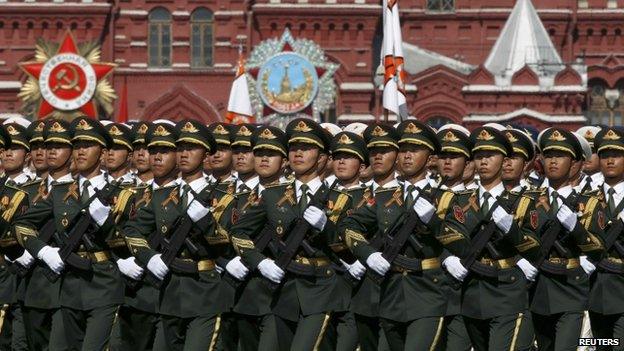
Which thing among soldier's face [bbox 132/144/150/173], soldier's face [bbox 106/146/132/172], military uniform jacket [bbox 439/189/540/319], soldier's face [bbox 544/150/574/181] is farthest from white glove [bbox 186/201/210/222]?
soldier's face [bbox 544/150/574/181]

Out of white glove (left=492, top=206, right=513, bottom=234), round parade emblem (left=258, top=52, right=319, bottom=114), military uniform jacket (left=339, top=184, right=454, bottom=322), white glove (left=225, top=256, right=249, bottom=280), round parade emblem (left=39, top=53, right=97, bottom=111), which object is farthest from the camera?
round parade emblem (left=258, top=52, right=319, bottom=114)

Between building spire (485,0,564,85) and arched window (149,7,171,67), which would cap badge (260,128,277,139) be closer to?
building spire (485,0,564,85)

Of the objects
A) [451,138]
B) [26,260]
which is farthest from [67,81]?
[451,138]

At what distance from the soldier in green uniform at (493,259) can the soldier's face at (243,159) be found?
2952 mm

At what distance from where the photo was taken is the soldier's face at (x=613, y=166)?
12164mm

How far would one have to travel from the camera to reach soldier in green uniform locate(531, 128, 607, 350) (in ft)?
37.2

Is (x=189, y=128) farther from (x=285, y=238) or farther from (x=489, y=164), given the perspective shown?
(x=489, y=164)

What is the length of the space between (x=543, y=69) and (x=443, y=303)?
1191 inches

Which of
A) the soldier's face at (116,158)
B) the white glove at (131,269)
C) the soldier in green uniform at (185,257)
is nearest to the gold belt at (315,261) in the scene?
the soldier in green uniform at (185,257)

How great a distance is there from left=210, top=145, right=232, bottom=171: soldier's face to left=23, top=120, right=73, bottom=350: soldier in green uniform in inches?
86.7

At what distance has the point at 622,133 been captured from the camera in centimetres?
1230

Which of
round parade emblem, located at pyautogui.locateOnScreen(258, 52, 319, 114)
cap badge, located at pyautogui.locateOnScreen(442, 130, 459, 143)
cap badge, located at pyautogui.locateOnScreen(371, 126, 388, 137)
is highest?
round parade emblem, located at pyautogui.locateOnScreen(258, 52, 319, 114)

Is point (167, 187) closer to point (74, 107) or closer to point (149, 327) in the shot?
point (149, 327)

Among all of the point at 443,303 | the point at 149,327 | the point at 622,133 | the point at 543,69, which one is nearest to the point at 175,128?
the point at 149,327
